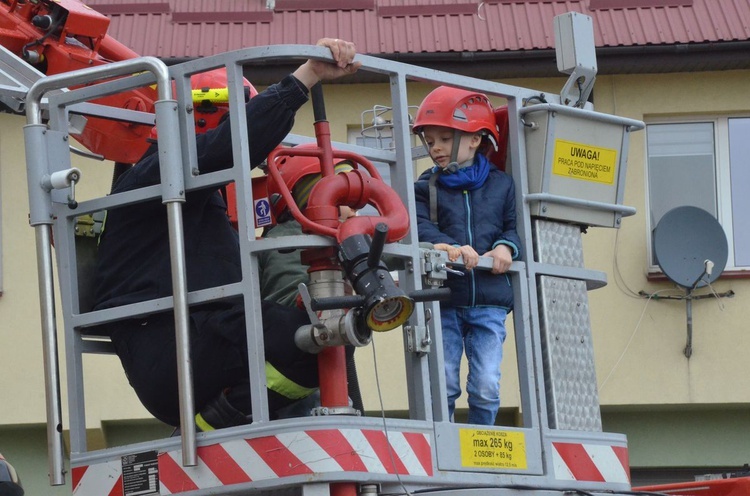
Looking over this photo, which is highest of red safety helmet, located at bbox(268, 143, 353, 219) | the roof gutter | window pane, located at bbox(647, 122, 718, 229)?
the roof gutter

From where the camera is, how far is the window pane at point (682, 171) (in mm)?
15680

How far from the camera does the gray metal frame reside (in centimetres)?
520

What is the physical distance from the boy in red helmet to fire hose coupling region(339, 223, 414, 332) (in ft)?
3.22

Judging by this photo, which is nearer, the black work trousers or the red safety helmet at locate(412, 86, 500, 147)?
the black work trousers

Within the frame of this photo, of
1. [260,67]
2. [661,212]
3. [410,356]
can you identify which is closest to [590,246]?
[661,212]

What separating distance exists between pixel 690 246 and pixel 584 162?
8721 millimetres

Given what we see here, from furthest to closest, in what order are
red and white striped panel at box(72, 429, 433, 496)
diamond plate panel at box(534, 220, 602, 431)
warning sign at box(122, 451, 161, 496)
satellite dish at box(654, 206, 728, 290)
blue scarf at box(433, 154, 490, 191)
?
satellite dish at box(654, 206, 728, 290)
blue scarf at box(433, 154, 490, 191)
diamond plate panel at box(534, 220, 602, 431)
warning sign at box(122, 451, 161, 496)
red and white striped panel at box(72, 429, 433, 496)

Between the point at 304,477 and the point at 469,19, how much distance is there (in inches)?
439

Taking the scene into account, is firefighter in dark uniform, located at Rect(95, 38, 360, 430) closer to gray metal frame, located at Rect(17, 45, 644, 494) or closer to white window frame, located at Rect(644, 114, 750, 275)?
gray metal frame, located at Rect(17, 45, 644, 494)

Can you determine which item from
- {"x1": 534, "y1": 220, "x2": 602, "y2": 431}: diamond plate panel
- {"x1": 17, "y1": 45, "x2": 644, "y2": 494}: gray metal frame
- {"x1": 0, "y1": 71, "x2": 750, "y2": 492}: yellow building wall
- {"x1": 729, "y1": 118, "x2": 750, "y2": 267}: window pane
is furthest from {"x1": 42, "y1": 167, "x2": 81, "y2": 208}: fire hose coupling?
{"x1": 729, "y1": 118, "x2": 750, "y2": 267}: window pane

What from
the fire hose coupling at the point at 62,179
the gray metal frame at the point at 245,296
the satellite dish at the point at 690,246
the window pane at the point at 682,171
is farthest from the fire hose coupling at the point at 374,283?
the window pane at the point at 682,171

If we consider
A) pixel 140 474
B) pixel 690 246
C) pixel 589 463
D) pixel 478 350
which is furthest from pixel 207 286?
pixel 690 246

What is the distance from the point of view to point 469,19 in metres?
15.7

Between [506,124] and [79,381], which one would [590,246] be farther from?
[79,381]
